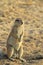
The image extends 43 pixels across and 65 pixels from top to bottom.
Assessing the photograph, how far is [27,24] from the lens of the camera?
9164 mm

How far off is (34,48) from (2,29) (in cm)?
143

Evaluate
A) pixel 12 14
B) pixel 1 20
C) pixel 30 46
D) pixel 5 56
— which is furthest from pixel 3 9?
pixel 5 56

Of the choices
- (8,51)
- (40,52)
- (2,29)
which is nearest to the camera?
(8,51)

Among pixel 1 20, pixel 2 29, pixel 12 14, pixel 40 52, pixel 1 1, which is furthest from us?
pixel 1 1

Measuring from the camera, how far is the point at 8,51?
655 cm

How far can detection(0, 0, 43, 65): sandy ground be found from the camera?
6.98m

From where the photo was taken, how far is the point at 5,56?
22.2 ft

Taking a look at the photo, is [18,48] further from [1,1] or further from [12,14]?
[1,1]

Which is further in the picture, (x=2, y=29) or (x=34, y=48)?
(x=2, y=29)

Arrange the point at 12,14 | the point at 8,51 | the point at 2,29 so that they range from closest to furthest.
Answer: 1. the point at 8,51
2. the point at 2,29
3. the point at 12,14

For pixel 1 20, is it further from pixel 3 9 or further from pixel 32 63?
pixel 32 63

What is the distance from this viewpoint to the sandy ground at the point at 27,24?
6980 millimetres

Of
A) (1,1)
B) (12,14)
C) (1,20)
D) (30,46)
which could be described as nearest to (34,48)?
(30,46)

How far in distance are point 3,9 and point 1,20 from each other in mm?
1021
